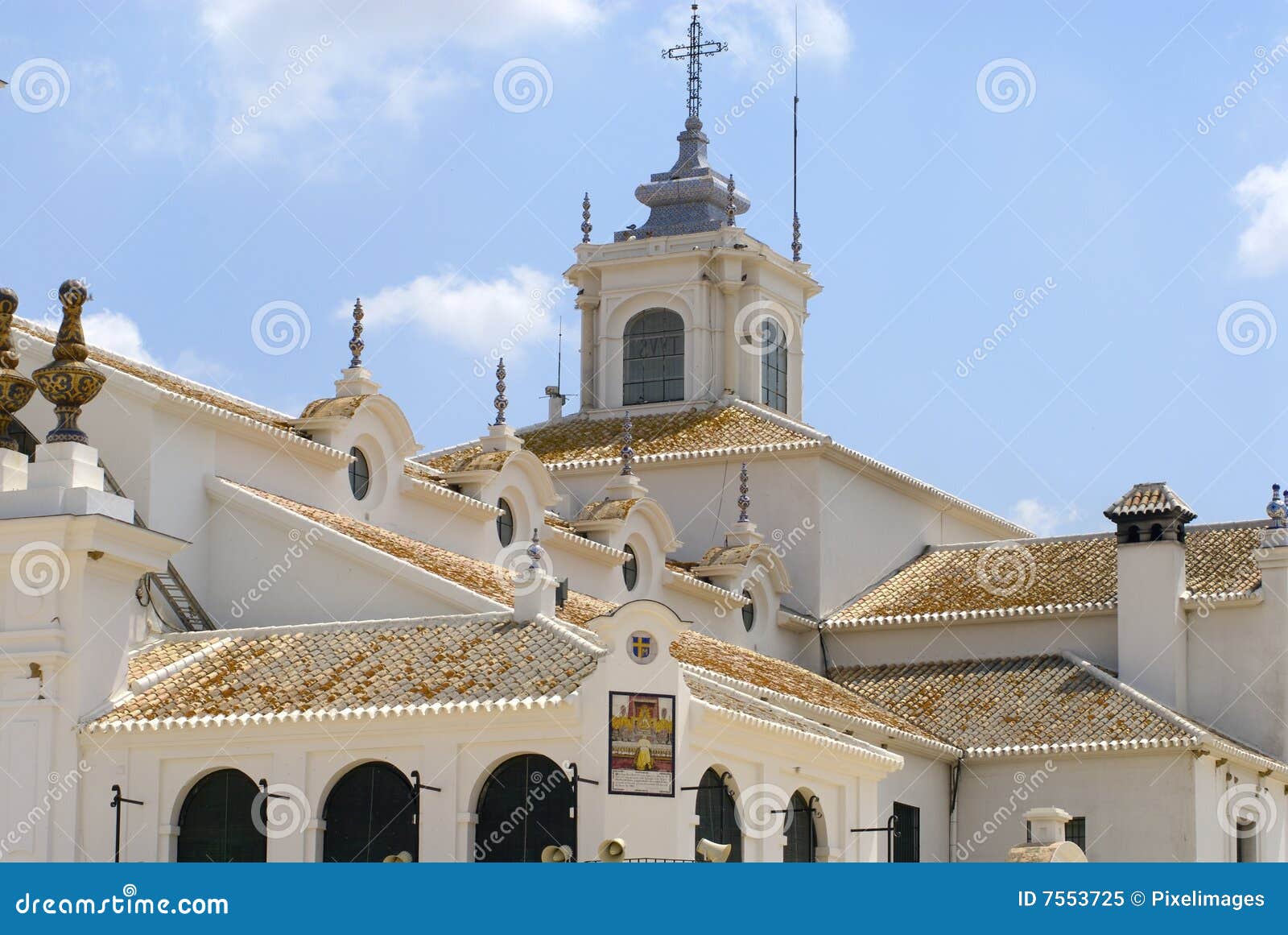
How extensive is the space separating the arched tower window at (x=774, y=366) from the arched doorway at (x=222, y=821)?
21671 millimetres

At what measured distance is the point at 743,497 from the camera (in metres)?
42.3

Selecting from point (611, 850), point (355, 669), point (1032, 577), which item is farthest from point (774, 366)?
point (611, 850)

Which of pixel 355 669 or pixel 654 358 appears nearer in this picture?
pixel 355 669

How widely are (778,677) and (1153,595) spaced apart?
695 centimetres

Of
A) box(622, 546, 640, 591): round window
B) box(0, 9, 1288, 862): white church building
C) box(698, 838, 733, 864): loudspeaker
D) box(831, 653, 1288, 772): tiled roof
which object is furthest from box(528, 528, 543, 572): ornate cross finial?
box(831, 653, 1288, 772): tiled roof

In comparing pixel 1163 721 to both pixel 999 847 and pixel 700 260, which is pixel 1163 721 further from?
pixel 700 260

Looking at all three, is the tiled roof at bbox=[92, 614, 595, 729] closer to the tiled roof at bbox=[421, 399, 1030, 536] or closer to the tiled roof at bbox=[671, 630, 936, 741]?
the tiled roof at bbox=[671, 630, 936, 741]

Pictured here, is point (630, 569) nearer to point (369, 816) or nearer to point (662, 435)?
point (662, 435)

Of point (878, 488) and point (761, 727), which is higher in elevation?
point (878, 488)

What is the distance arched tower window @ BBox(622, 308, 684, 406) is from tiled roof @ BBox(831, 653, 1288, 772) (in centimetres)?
804

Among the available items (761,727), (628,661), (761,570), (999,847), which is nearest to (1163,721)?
(999,847)

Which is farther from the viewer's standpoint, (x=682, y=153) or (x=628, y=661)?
(x=682, y=153)

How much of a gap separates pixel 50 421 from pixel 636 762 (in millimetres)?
9548

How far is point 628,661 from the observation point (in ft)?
88.2
